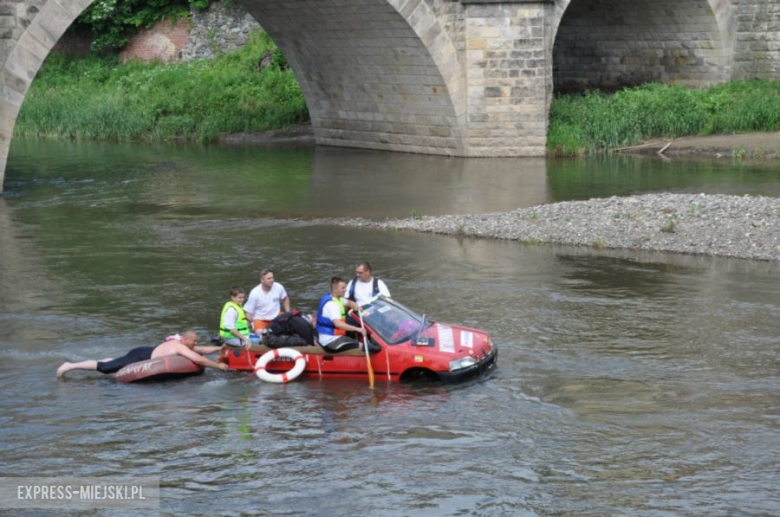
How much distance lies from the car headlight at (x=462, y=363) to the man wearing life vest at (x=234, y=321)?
99.0 inches

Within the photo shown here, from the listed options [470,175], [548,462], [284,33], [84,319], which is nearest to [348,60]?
[284,33]

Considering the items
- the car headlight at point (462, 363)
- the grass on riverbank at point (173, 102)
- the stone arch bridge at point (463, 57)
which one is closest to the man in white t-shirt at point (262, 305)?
the car headlight at point (462, 363)

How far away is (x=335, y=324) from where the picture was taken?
14016mm

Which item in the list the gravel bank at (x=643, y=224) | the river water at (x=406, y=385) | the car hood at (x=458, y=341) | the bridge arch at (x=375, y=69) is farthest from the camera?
the bridge arch at (x=375, y=69)

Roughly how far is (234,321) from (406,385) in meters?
2.22

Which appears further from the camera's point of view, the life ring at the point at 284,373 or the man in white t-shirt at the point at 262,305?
the man in white t-shirt at the point at 262,305

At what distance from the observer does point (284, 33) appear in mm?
33281

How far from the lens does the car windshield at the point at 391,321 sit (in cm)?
1380

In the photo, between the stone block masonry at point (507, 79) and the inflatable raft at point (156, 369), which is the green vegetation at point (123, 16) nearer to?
the stone block masonry at point (507, 79)

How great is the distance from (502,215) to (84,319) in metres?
8.75

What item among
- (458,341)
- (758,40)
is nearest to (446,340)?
(458,341)

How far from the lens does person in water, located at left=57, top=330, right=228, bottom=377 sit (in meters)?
14.1

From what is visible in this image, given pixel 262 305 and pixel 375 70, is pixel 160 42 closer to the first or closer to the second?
pixel 375 70

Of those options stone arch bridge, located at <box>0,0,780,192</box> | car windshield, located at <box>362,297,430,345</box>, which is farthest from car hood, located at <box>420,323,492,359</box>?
stone arch bridge, located at <box>0,0,780,192</box>
